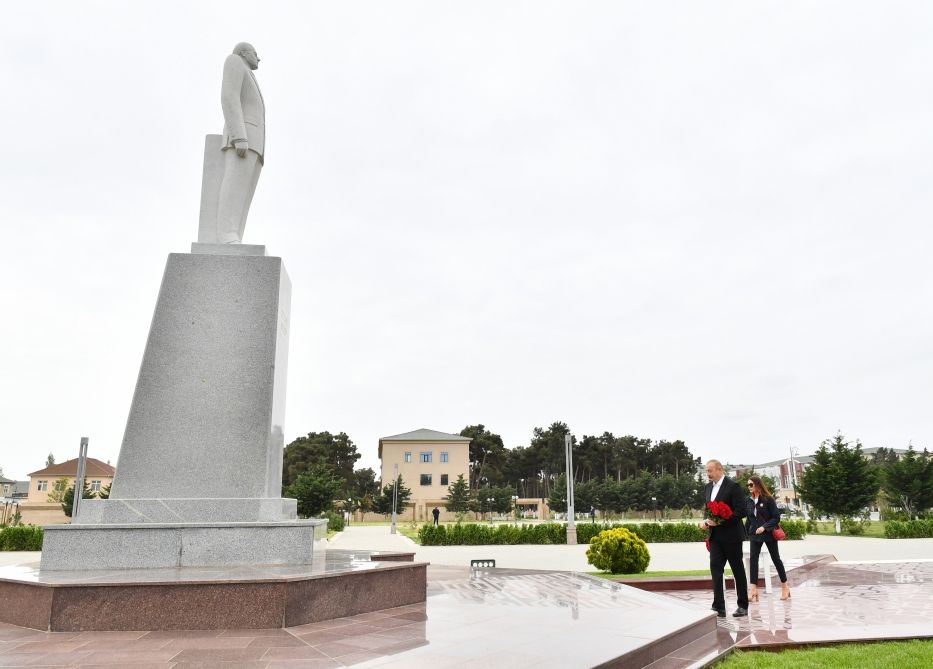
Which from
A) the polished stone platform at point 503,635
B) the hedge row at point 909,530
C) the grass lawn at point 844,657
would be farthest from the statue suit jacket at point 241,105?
the hedge row at point 909,530

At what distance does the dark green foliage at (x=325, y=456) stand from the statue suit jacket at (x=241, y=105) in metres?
53.9

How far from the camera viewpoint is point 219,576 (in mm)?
5102

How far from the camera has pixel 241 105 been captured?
8.35 meters

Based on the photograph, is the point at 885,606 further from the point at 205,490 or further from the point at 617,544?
the point at 205,490

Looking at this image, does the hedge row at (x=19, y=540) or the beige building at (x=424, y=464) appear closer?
the hedge row at (x=19, y=540)

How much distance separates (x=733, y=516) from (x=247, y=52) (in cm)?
829

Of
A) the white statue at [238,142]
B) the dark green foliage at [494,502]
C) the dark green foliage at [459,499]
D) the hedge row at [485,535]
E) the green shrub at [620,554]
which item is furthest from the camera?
the dark green foliage at [494,502]

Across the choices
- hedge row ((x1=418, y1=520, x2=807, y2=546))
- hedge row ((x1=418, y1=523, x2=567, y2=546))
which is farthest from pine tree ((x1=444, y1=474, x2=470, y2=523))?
hedge row ((x1=418, y1=523, x2=567, y2=546))

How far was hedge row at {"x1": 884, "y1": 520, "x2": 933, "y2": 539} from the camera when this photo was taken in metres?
31.2

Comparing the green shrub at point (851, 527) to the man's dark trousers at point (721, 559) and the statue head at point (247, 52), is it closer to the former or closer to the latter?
the man's dark trousers at point (721, 559)

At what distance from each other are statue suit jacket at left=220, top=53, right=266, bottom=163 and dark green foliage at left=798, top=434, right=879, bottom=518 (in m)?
38.5

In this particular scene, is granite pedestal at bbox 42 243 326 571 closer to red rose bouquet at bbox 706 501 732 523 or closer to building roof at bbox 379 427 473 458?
red rose bouquet at bbox 706 501 732 523

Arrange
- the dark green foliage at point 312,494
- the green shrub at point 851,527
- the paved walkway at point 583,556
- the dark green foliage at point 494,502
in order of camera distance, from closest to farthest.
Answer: the paved walkway at point 583,556 → the green shrub at point 851,527 → the dark green foliage at point 312,494 → the dark green foliage at point 494,502

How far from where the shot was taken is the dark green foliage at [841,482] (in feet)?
120
